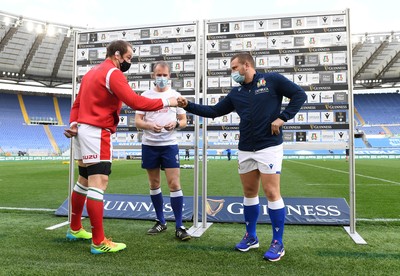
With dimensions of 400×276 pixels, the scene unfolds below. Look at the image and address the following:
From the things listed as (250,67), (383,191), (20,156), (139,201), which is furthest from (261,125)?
(20,156)

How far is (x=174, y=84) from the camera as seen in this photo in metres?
4.83

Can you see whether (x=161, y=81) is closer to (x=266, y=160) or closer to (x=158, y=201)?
(x=158, y=201)

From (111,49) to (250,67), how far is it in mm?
1435

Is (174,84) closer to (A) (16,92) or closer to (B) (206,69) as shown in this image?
(B) (206,69)

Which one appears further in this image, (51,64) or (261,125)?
(51,64)

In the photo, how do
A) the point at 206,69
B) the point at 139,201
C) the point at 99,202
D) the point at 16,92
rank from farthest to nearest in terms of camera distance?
the point at 16,92, the point at 139,201, the point at 206,69, the point at 99,202

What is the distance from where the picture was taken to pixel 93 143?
3209mm

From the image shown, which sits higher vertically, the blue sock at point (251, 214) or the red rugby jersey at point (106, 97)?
the red rugby jersey at point (106, 97)

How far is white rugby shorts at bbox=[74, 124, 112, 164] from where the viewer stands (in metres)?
3.21

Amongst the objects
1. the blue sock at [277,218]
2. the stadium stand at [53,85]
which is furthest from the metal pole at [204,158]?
the stadium stand at [53,85]

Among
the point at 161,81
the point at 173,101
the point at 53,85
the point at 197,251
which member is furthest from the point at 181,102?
the point at 53,85

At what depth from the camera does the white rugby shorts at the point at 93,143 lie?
3.21 metres

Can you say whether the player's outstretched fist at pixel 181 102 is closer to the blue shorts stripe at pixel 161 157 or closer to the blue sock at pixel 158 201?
the blue shorts stripe at pixel 161 157

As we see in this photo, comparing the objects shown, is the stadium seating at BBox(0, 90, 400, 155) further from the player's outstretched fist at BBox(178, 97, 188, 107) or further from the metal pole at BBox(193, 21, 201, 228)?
the player's outstretched fist at BBox(178, 97, 188, 107)
